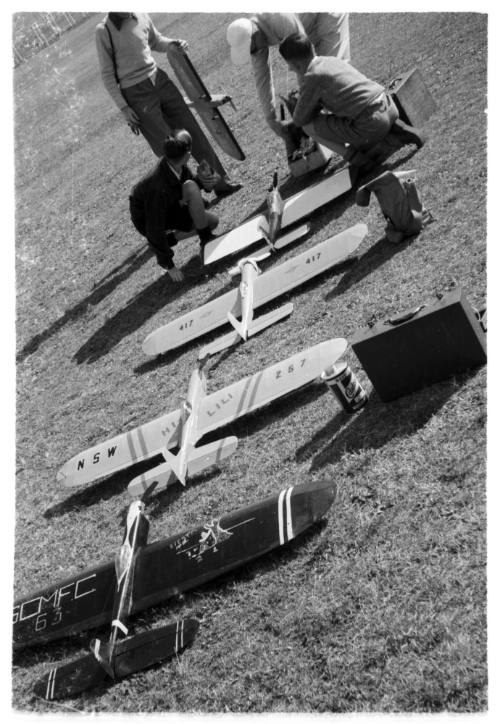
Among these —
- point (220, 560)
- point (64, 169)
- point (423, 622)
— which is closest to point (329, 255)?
point (220, 560)

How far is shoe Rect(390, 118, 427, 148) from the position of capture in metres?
10.1

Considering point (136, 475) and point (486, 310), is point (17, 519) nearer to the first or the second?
point (136, 475)

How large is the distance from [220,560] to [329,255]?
476 cm

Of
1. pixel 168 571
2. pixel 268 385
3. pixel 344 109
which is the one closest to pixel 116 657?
pixel 168 571

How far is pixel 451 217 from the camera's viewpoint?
8336mm

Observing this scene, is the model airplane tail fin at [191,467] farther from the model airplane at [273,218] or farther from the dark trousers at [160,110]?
the dark trousers at [160,110]

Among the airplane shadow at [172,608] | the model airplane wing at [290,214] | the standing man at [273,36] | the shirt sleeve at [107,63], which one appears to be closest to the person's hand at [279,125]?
the standing man at [273,36]

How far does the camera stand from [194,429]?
727cm

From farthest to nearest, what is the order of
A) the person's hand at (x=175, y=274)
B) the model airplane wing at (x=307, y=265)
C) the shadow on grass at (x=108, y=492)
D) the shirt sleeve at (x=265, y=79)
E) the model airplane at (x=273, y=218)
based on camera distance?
the shirt sleeve at (x=265, y=79) < the person's hand at (x=175, y=274) < the model airplane at (x=273, y=218) < the model airplane wing at (x=307, y=265) < the shadow on grass at (x=108, y=492)

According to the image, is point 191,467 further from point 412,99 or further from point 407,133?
point 412,99

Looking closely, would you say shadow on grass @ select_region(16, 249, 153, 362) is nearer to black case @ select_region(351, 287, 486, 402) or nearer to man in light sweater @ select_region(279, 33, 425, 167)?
man in light sweater @ select_region(279, 33, 425, 167)

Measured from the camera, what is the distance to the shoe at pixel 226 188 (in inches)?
503

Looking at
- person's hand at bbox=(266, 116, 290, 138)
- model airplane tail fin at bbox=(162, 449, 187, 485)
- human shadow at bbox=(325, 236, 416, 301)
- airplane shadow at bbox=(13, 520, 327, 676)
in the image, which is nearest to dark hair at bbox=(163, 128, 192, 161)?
person's hand at bbox=(266, 116, 290, 138)

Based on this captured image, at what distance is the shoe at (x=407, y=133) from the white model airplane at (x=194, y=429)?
14.7 feet
